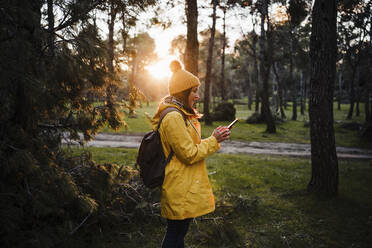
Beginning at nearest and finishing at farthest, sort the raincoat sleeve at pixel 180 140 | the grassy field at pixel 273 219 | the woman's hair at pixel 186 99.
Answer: the raincoat sleeve at pixel 180 140
the woman's hair at pixel 186 99
the grassy field at pixel 273 219

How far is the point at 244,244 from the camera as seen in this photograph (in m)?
3.74

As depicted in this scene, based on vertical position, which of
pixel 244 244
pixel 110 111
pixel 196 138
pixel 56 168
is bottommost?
pixel 244 244

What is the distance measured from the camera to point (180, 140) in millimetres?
2232

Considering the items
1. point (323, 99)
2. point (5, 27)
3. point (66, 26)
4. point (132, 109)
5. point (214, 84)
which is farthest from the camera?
point (214, 84)

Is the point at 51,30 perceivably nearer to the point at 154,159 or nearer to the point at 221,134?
the point at 154,159

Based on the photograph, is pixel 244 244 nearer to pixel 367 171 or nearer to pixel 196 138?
pixel 196 138

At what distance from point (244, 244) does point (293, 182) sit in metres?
3.04

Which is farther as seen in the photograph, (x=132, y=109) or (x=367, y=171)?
(x=367, y=171)

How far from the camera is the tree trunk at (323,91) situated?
4840mm

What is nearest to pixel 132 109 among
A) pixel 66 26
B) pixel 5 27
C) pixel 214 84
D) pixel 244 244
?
pixel 66 26

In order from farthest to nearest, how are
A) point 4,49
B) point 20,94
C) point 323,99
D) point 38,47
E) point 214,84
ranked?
point 214,84
point 323,99
point 38,47
point 20,94
point 4,49

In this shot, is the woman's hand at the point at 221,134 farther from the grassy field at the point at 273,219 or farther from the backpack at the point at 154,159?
the grassy field at the point at 273,219

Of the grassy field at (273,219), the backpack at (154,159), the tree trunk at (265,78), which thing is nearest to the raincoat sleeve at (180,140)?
the backpack at (154,159)

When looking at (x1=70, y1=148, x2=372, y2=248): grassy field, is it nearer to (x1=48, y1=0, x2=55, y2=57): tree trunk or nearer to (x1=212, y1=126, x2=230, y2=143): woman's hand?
(x1=212, y1=126, x2=230, y2=143): woman's hand
